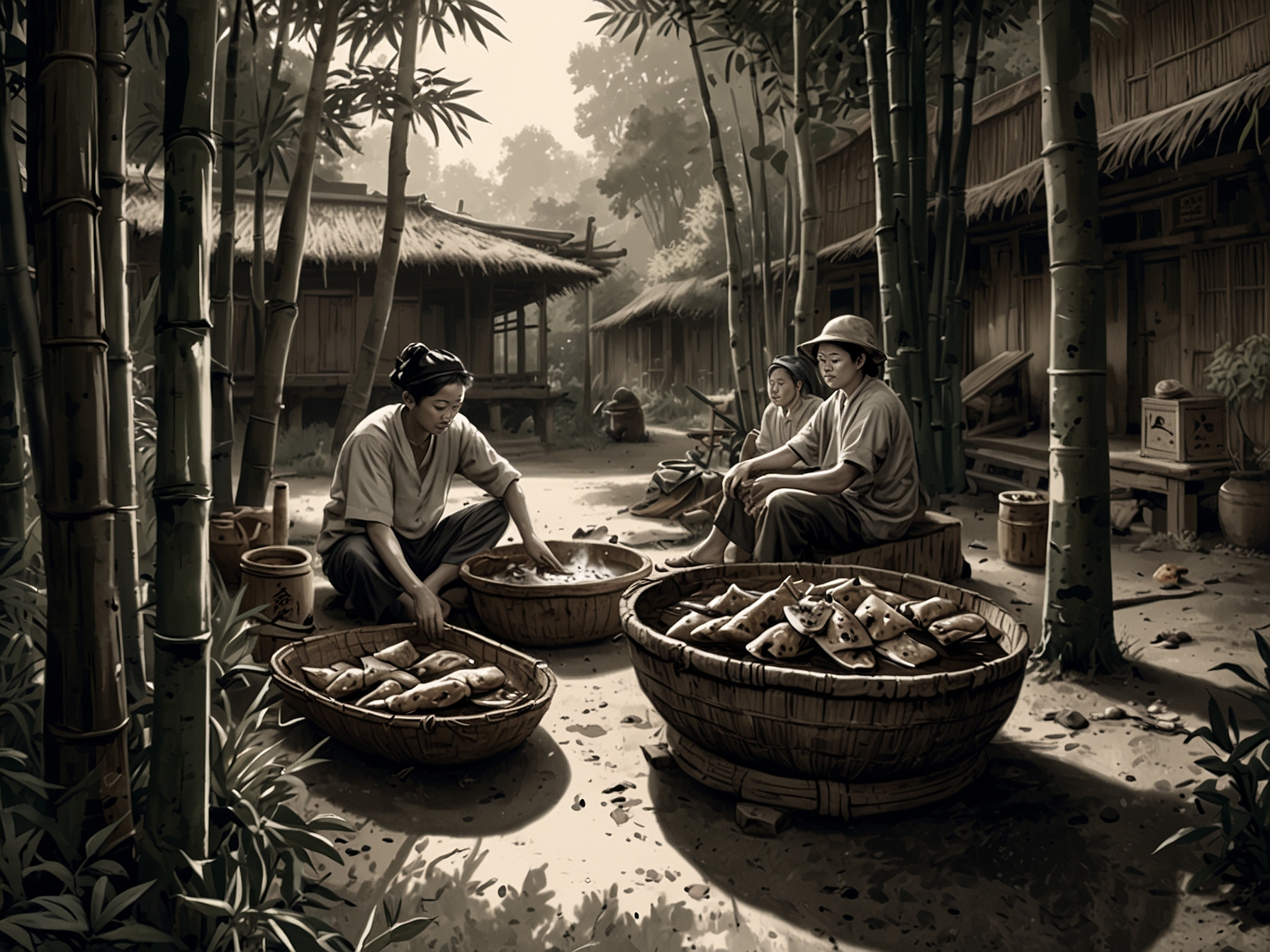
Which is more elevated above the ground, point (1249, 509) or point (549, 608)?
point (1249, 509)

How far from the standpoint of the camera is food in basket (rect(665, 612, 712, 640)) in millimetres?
2770

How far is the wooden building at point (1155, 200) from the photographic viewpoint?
6668mm

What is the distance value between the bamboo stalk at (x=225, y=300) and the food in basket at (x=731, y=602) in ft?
9.47

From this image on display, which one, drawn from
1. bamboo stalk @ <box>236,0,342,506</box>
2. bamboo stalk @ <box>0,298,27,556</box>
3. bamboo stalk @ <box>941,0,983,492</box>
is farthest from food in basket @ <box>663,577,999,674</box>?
bamboo stalk @ <box>941,0,983,492</box>

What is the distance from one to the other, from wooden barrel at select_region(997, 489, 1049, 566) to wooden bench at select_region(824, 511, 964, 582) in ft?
2.66

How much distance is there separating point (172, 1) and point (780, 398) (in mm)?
3810

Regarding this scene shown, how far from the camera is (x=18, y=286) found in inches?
75.9

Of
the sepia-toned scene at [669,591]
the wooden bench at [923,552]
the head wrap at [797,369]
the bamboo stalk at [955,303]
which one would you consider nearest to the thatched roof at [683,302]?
the bamboo stalk at [955,303]

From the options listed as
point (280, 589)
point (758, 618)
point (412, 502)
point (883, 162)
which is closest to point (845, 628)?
point (758, 618)

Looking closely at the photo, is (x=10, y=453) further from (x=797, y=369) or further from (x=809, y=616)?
(x=797, y=369)

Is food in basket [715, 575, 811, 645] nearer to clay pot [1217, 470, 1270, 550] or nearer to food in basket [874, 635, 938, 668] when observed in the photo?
food in basket [874, 635, 938, 668]

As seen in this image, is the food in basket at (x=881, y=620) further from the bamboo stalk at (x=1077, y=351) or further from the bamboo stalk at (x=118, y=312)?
the bamboo stalk at (x=118, y=312)

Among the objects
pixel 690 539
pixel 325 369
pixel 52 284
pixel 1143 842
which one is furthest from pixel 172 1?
pixel 325 369

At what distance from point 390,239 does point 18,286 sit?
3.98 meters
